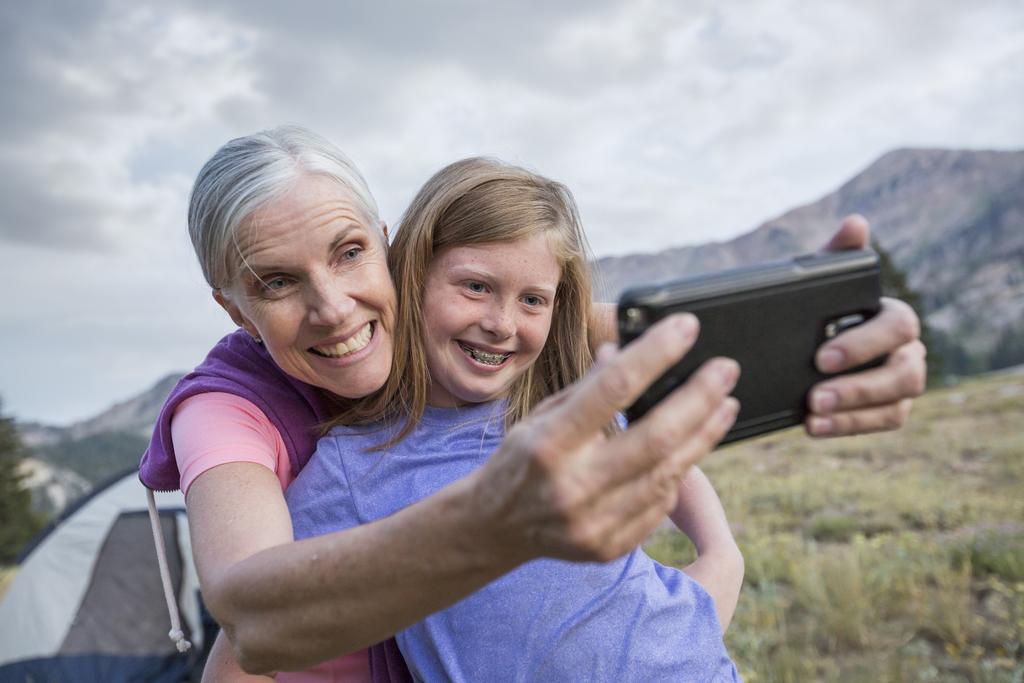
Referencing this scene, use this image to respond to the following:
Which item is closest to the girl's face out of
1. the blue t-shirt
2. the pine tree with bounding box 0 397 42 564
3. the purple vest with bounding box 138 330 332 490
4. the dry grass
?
the blue t-shirt

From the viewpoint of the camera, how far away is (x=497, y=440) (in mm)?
2146

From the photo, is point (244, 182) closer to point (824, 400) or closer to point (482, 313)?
point (482, 313)

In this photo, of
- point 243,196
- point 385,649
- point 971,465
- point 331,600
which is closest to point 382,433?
point 385,649

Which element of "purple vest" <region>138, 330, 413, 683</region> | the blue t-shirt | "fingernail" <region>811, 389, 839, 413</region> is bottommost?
the blue t-shirt

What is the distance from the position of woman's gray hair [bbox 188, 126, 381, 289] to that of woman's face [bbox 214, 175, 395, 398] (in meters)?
0.03

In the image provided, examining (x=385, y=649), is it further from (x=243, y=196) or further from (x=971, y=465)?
(x=971, y=465)

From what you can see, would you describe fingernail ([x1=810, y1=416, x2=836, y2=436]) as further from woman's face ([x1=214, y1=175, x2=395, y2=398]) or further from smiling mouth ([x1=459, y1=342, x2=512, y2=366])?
woman's face ([x1=214, y1=175, x2=395, y2=398])

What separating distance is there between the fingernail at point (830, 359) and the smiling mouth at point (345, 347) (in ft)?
3.95

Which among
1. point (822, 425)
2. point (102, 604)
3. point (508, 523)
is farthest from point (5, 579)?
point (822, 425)

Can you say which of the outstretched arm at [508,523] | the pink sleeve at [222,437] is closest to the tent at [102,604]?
the pink sleeve at [222,437]

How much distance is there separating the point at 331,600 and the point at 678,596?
1017mm

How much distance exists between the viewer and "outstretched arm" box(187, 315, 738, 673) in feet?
3.57

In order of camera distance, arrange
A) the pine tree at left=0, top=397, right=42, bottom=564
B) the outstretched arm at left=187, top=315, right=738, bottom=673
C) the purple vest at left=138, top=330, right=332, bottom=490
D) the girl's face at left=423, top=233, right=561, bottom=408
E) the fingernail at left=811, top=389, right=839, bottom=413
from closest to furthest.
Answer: the outstretched arm at left=187, top=315, right=738, bottom=673 → the fingernail at left=811, top=389, right=839, bottom=413 → the purple vest at left=138, top=330, right=332, bottom=490 → the girl's face at left=423, top=233, right=561, bottom=408 → the pine tree at left=0, top=397, right=42, bottom=564

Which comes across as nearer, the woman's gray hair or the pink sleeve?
the pink sleeve
